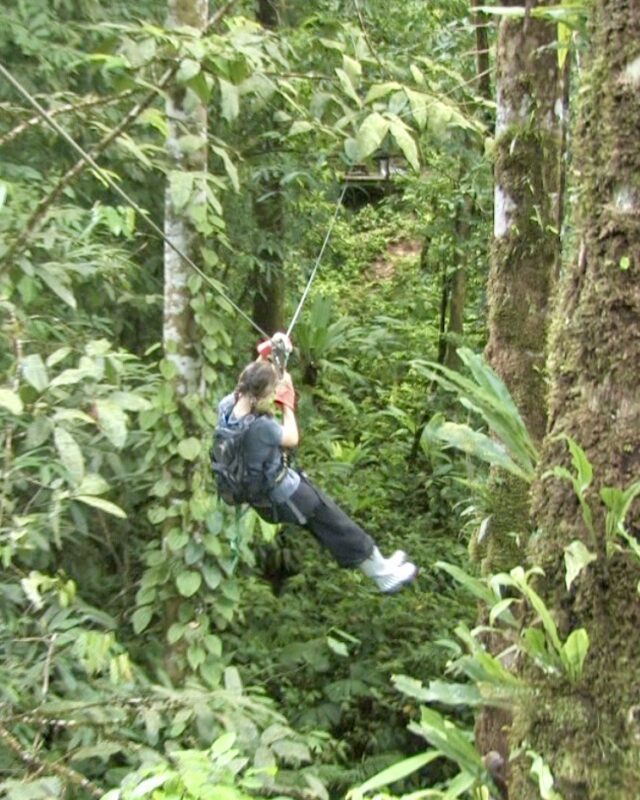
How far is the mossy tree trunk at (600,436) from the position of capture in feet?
4.95

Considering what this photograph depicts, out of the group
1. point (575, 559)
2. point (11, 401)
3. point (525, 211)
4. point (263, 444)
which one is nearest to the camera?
point (575, 559)

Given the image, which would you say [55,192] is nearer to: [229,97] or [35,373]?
[229,97]

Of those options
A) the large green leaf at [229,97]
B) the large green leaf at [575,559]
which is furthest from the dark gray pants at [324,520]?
the large green leaf at [575,559]

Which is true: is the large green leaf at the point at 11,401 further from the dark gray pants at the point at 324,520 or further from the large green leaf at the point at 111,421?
the dark gray pants at the point at 324,520

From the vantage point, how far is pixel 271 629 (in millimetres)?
5789

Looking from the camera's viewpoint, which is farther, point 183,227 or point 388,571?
point 388,571

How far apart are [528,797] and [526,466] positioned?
68 cm

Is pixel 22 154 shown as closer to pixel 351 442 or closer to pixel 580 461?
pixel 580 461

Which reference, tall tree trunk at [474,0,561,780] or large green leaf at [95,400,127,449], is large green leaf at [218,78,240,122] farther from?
large green leaf at [95,400,127,449]

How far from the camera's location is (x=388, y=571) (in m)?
4.79

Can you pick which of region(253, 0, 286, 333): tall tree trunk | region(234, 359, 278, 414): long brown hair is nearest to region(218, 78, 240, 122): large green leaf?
region(234, 359, 278, 414): long brown hair

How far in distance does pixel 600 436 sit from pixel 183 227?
2922 mm

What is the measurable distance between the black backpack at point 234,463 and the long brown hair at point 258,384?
73mm

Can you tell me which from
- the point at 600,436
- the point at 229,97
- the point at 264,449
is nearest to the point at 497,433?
the point at 600,436
